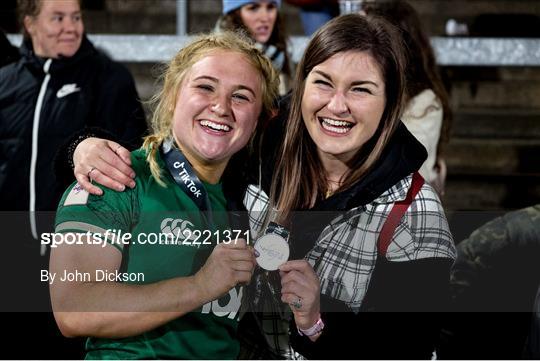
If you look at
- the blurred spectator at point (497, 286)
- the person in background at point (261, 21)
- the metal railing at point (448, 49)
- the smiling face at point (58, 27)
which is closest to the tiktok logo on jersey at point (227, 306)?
the blurred spectator at point (497, 286)

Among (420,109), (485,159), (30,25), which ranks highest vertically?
(30,25)

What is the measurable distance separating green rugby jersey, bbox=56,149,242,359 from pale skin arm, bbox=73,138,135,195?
0.02m

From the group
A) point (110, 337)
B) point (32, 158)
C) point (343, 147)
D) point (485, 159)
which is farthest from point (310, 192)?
point (485, 159)

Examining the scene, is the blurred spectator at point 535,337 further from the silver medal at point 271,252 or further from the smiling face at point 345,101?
the silver medal at point 271,252

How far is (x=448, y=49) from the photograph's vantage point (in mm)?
4613

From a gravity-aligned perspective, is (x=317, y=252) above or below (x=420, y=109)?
below

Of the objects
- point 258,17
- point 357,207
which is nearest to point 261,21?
point 258,17

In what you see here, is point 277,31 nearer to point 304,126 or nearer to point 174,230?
point 304,126

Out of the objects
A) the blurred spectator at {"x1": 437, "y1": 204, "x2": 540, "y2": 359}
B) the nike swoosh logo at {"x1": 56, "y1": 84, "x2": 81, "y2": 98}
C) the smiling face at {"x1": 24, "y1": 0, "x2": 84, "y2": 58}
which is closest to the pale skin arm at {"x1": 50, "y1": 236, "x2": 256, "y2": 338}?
the blurred spectator at {"x1": 437, "y1": 204, "x2": 540, "y2": 359}

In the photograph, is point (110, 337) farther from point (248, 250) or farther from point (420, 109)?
point (420, 109)

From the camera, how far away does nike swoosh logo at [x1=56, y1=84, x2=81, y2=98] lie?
11.8ft

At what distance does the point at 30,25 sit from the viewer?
3723mm

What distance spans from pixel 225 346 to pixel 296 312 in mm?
206

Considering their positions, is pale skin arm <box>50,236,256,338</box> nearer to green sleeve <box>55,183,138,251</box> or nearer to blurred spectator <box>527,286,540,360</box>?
green sleeve <box>55,183,138,251</box>
